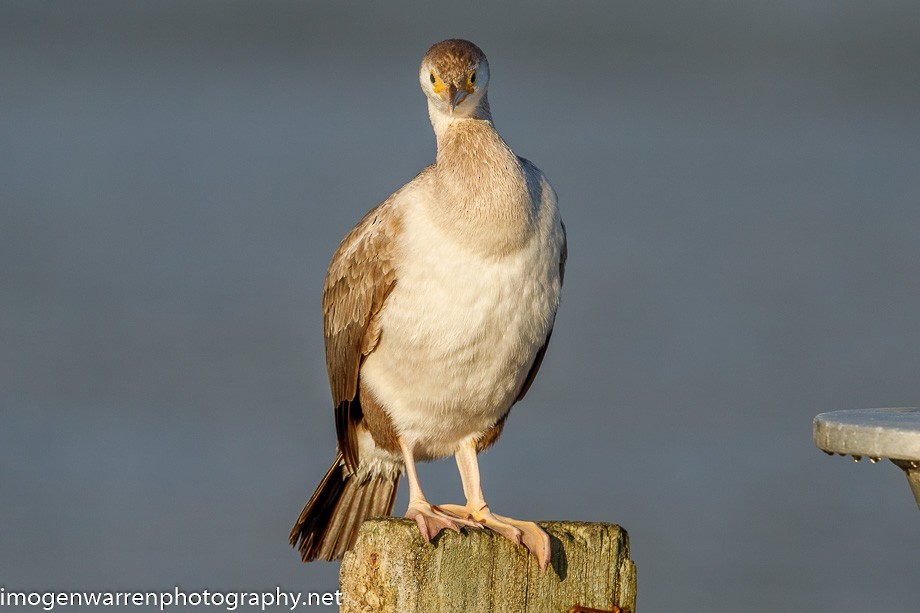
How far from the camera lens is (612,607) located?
11.9 ft

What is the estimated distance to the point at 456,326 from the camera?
15.2ft

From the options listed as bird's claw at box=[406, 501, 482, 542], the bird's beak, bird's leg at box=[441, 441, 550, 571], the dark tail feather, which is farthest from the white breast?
bird's claw at box=[406, 501, 482, 542]

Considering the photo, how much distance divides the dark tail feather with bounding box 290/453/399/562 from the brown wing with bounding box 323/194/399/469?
122 millimetres

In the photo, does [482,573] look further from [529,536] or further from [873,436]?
[873,436]

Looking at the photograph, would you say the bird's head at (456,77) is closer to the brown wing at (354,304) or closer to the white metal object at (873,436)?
the brown wing at (354,304)

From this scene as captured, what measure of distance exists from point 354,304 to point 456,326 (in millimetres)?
511

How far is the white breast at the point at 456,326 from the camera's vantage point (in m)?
4.62

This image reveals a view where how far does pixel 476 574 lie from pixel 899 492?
303 inches

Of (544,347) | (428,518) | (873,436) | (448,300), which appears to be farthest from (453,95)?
(873,436)

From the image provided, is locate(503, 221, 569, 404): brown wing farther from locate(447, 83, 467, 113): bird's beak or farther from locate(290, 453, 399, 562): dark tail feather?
locate(290, 453, 399, 562): dark tail feather

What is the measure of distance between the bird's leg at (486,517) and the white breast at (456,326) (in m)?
0.20

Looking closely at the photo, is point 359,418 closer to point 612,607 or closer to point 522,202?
point 522,202

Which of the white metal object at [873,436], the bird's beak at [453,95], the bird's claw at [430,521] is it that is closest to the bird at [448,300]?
the bird's beak at [453,95]

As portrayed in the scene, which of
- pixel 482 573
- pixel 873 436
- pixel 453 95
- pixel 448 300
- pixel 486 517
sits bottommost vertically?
pixel 482 573
